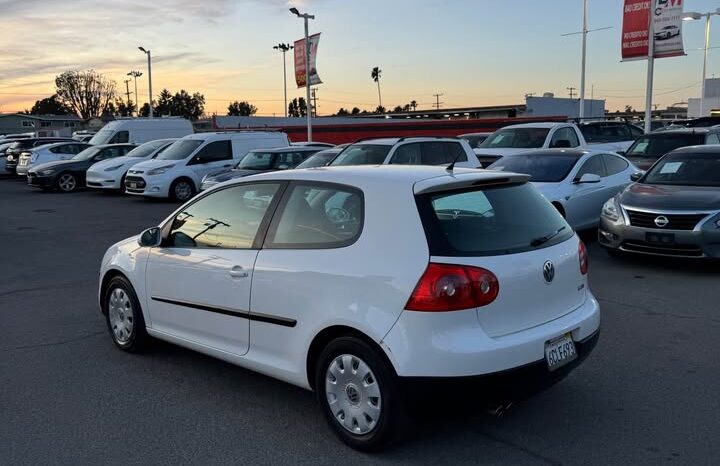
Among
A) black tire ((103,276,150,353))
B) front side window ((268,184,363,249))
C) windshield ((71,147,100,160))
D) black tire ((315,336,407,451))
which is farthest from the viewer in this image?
windshield ((71,147,100,160))

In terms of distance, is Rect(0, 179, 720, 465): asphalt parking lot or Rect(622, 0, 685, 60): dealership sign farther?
Rect(622, 0, 685, 60): dealership sign

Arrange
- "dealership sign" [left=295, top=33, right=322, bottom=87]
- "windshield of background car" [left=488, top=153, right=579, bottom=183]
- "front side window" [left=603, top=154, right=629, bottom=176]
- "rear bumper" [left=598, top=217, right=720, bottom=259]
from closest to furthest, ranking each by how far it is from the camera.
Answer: "rear bumper" [left=598, top=217, right=720, bottom=259] < "windshield of background car" [left=488, top=153, right=579, bottom=183] < "front side window" [left=603, top=154, right=629, bottom=176] < "dealership sign" [left=295, top=33, right=322, bottom=87]

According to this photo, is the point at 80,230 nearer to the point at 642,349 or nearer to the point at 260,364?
the point at 260,364

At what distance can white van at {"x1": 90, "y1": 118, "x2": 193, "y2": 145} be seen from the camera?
27.1 meters

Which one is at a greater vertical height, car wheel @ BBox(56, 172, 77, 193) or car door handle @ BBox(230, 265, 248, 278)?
car door handle @ BBox(230, 265, 248, 278)

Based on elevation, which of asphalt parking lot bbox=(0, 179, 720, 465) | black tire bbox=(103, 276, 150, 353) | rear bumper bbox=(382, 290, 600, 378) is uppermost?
rear bumper bbox=(382, 290, 600, 378)

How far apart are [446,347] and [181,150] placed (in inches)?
661

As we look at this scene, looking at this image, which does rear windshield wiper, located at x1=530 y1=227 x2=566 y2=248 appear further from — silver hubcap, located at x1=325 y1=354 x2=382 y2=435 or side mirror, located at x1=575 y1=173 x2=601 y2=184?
side mirror, located at x1=575 y1=173 x2=601 y2=184

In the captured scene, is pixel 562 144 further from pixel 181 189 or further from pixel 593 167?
pixel 181 189

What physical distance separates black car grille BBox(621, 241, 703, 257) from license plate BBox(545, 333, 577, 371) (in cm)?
487

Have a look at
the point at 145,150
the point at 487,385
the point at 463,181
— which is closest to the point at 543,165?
the point at 463,181

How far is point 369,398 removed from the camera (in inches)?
144

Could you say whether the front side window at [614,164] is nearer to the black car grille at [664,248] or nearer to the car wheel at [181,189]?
the black car grille at [664,248]

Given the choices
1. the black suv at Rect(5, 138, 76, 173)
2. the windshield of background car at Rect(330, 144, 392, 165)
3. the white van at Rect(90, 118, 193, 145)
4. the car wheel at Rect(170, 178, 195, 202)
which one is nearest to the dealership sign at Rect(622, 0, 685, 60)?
the windshield of background car at Rect(330, 144, 392, 165)
